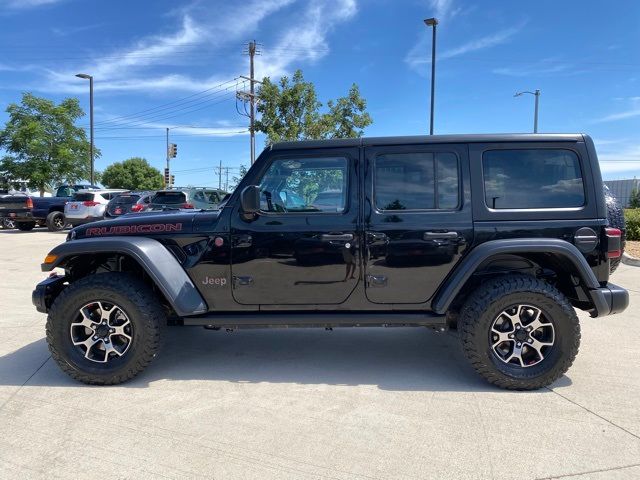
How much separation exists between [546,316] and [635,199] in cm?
2406

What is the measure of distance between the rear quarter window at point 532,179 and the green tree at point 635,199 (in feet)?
76.7

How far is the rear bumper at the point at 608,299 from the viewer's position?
358 cm

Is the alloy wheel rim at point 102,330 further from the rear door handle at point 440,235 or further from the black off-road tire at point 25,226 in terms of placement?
the black off-road tire at point 25,226

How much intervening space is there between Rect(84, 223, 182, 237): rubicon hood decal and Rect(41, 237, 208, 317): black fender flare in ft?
0.32

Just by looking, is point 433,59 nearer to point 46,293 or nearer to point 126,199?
point 126,199

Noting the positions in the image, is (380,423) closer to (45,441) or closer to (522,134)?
(45,441)

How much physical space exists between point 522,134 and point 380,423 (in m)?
2.41

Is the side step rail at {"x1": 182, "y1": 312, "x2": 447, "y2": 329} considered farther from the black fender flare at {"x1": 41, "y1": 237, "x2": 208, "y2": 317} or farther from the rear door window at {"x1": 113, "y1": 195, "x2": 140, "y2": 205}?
the rear door window at {"x1": 113, "y1": 195, "x2": 140, "y2": 205}

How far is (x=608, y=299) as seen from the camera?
3.59 metres

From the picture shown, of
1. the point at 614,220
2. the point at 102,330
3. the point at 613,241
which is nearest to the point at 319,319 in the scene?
the point at 102,330

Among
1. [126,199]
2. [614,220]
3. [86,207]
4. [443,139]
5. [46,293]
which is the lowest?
[46,293]

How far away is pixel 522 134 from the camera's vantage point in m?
3.70

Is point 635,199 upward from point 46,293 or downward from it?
upward

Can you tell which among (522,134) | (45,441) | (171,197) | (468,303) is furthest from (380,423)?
(171,197)
